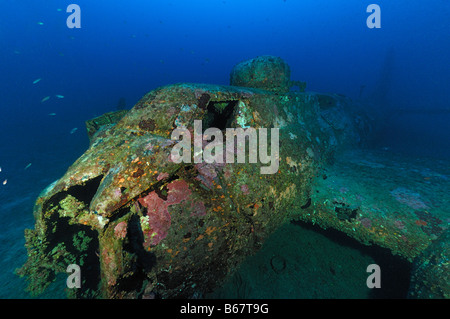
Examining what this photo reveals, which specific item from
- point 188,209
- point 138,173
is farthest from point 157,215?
point 138,173

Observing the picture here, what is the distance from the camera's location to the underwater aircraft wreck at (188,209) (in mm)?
1989

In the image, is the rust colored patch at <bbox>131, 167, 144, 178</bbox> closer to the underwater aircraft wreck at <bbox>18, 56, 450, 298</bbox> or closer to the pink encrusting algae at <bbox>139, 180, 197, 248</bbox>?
the underwater aircraft wreck at <bbox>18, 56, 450, 298</bbox>

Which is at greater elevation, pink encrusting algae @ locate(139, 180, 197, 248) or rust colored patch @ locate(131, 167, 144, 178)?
rust colored patch @ locate(131, 167, 144, 178)

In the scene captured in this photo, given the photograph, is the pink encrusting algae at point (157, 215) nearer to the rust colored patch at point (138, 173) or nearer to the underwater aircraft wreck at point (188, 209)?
the underwater aircraft wreck at point (188, 209)

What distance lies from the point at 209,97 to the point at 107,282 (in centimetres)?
257

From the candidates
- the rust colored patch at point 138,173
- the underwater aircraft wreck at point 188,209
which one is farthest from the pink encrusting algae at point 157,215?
the rust colored patch at point 138,173

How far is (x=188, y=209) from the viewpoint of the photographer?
2.13 meters

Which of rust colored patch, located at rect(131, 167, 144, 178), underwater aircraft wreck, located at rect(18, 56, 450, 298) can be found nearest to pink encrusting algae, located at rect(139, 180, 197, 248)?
underwater aircraft wreck, located at rect(18, 56, 450, 298)

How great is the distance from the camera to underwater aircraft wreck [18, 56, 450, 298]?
199 cm

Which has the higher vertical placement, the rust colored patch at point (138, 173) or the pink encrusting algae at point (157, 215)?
the rust colored patch at point (138, 173)
